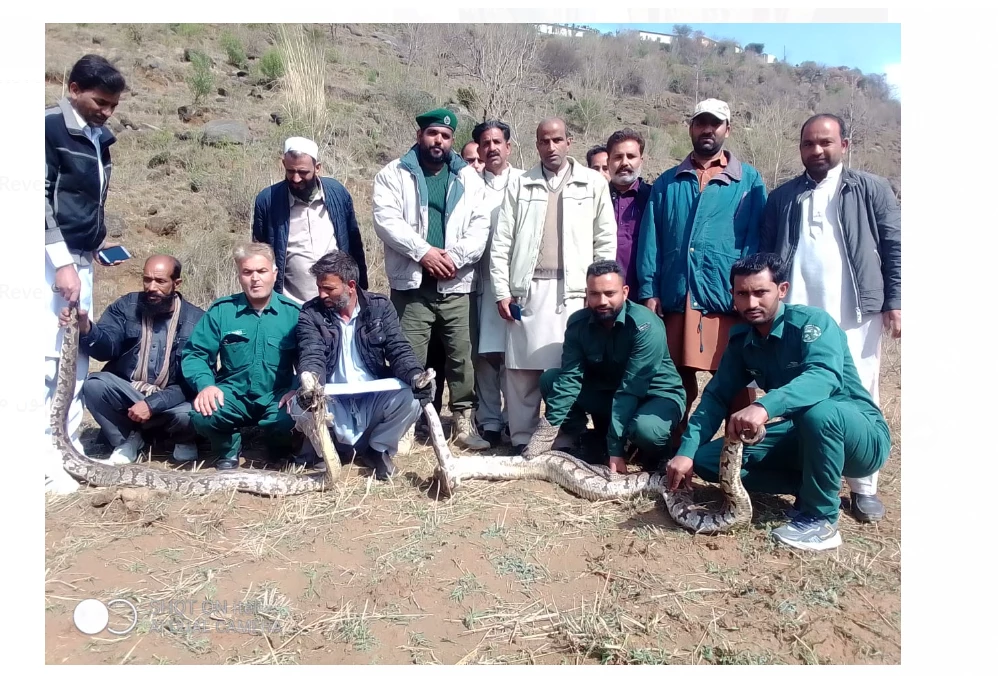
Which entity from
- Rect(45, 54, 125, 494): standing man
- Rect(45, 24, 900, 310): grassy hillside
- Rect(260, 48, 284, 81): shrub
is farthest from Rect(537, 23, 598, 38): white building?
Rect(45, 54, 125, 494): standing man

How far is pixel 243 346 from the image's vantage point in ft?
15.6

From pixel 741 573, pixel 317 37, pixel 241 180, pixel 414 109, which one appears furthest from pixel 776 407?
pixel 317 37

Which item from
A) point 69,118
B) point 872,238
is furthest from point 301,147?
point 872,238

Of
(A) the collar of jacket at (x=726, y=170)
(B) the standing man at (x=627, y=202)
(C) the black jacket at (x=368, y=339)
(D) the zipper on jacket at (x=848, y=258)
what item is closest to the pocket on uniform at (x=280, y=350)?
(C) the black jacket at (x=368, y=339)

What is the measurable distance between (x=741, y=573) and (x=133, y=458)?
4214 millimetres

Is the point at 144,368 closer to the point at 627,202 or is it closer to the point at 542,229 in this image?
the point at 542,229

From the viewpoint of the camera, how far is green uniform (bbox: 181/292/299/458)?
15.6 ft

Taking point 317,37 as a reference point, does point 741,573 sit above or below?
below

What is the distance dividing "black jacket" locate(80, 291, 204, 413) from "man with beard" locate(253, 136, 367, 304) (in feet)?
2.40

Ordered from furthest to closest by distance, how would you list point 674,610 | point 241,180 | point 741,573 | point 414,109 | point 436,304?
point 414,109 < point 241,180 < point 436,304 < point 741,573 < point 674,610

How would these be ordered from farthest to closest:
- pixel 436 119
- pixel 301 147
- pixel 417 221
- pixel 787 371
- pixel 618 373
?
pixel 417 221 → pixel 436 119 → pixel 301 147 → pixel 618 373 → pixel 787 371

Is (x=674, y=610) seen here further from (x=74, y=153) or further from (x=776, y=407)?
(x=74, y=153)

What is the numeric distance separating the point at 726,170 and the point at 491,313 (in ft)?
6.70

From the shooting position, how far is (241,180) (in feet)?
40.9
